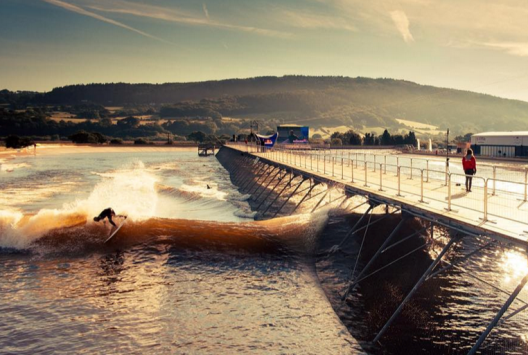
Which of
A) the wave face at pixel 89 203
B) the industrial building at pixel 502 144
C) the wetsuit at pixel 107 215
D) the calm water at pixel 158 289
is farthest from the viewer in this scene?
the industrial building at pixel 502 144

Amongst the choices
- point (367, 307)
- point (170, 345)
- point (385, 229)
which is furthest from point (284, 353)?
point (385, 229)

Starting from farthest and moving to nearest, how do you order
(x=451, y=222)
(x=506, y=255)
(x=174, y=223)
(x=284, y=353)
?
1. (x=174, y=223)
2. (x=506, y=255)
3. (x=451, y=222)
4. (x=284, y=353)

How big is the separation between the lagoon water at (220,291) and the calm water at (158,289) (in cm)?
5

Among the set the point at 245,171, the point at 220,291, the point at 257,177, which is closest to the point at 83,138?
the point at 245,171

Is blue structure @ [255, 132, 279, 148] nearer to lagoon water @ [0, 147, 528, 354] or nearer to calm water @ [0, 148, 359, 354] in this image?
calm water @ [0, 148, 359, 354]

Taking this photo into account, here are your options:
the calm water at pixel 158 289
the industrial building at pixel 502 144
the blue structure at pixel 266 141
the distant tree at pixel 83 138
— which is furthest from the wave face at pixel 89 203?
the distant tree at pixel 83 138

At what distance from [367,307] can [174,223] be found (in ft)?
40.4

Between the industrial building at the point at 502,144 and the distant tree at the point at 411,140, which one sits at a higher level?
the industrial building at the point at 502,144

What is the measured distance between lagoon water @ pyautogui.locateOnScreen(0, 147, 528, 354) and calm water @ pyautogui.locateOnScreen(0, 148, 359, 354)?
1.9 inches

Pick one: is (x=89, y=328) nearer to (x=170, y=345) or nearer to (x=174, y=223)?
(x=170, y=345)

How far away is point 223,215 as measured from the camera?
109 ft

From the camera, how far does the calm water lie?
12.1 m

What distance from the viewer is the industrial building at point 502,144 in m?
76.5

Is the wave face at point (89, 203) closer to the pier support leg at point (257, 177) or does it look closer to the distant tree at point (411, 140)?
the pier support leg at point (257, 177)
